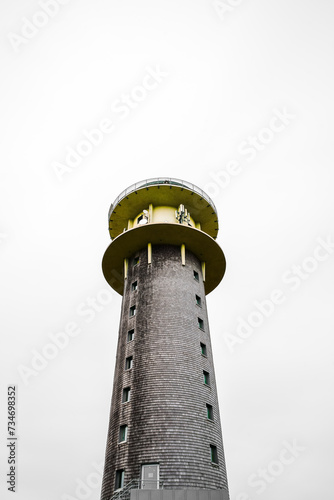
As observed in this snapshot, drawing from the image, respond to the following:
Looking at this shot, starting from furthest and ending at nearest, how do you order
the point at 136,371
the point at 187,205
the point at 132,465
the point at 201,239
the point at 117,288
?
the point at 117,288 → the point at 187,205 → the point at 201,239 → the point at 136,371 → the point at 132,465

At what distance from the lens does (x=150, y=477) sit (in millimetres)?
20906

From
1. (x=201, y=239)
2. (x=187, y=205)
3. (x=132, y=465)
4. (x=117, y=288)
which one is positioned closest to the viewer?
(x=132, y=465)

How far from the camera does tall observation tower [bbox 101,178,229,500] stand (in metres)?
21.4

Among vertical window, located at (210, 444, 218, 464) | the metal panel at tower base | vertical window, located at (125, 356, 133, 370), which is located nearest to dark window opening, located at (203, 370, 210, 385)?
vertical window, located at (210, 444, 218, 464)

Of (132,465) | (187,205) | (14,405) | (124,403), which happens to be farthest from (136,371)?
(187,205)

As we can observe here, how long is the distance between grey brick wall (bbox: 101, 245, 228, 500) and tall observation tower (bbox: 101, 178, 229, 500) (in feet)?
0.19

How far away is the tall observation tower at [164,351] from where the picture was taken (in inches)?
844

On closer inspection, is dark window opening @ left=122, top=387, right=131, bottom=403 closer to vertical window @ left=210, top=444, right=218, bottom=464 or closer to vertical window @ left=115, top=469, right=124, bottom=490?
vertical window @ left=115, top=469, right=124, bottom=490

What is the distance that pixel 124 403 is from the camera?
2467 cm

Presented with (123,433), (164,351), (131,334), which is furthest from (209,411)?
(131,334)

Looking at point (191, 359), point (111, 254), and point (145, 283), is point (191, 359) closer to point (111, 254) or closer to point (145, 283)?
point (145, 283)

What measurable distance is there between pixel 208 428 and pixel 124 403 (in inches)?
213

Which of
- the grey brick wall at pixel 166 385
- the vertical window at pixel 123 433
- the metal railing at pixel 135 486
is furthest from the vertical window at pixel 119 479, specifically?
the vertical window at pixel 123 433

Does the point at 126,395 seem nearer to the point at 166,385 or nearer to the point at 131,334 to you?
the point at 166,385
